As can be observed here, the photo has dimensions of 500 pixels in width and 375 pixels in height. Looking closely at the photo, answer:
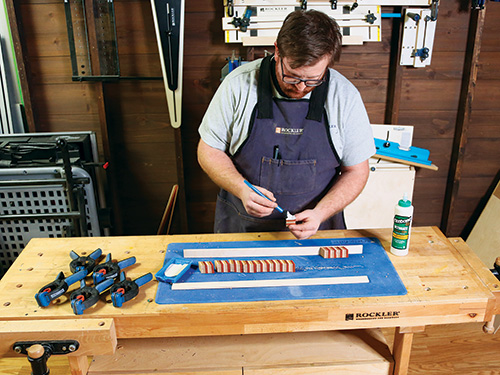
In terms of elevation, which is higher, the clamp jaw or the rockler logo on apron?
the rockler logo on apron

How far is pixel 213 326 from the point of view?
111 cm

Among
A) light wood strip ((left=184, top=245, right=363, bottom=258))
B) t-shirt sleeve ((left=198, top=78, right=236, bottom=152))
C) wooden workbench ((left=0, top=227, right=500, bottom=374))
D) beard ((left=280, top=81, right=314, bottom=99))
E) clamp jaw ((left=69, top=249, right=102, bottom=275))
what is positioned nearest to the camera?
wooden workbench ((left=0, top=227, right=500, bottom=374))

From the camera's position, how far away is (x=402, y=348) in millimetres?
1234

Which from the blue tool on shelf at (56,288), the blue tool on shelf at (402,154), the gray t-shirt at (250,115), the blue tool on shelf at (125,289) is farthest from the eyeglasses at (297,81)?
the blue tool on shelf at (402,154)

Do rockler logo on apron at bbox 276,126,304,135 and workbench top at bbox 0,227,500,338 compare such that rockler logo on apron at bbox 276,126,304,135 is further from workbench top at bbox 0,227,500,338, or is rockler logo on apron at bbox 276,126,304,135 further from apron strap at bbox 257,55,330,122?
workbench top at bbox 0,227,500,338

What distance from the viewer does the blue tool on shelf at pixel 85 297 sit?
1.09 metres

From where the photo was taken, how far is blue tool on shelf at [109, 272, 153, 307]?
1114mm

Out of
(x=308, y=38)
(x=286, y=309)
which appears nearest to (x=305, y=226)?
(x=286, y=309)

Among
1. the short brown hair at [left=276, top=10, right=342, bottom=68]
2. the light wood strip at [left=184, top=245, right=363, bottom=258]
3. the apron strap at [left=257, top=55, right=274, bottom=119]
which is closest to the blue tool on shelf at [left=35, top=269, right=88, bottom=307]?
the light wood strip at [left=184, top=245, right=363, bottom=258]

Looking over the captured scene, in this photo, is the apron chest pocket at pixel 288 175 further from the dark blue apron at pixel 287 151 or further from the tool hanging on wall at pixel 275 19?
the tool hanging on wall at pixel 275 19

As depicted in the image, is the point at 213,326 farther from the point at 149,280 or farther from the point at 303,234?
the point at 303,234

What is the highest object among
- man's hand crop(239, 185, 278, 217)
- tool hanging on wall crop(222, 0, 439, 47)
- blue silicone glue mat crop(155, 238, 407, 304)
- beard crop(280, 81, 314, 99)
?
tool hanging on wall crop(222, 0, 439, 47)

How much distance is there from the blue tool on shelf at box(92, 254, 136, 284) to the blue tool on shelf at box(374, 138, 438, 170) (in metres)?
1.91

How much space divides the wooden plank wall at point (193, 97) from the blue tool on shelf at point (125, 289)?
1877 mm
